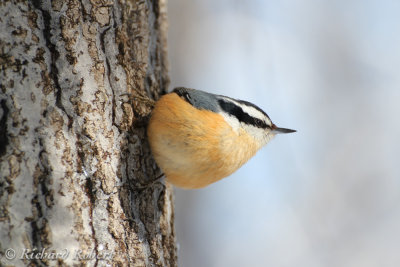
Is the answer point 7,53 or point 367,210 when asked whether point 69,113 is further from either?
point 367,210

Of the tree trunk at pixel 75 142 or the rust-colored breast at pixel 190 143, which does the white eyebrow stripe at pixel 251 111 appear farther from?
the tree trunk at pixel 75 142

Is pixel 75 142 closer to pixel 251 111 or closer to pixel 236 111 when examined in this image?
pixel 236 111

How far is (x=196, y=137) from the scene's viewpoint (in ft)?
7.52

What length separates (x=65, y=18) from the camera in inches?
79.7

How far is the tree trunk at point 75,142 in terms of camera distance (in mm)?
1725

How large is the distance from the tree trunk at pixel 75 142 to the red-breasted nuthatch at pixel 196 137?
0.14 metres

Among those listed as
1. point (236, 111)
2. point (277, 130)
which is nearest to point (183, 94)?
point (236, 111)

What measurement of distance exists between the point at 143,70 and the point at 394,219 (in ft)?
13.4

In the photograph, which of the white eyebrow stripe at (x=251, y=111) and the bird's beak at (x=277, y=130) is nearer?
the white eyebrow stripe at (x=251, y=111)

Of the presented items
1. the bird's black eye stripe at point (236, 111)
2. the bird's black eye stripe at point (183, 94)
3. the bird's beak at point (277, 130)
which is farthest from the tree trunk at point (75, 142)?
the bird's beak at point (277, 130)

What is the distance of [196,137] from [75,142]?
673 mm

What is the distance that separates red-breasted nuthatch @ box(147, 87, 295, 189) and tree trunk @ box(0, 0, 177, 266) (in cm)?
14

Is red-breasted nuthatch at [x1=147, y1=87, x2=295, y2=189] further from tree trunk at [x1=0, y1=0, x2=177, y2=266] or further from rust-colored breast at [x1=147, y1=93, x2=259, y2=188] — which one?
tree trunk at [x1=0, y1=0, x2=177, y2=266]

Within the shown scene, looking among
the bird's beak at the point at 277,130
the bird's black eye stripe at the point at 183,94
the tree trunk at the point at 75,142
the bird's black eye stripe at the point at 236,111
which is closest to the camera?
the tree trunk at the point at 75,142
